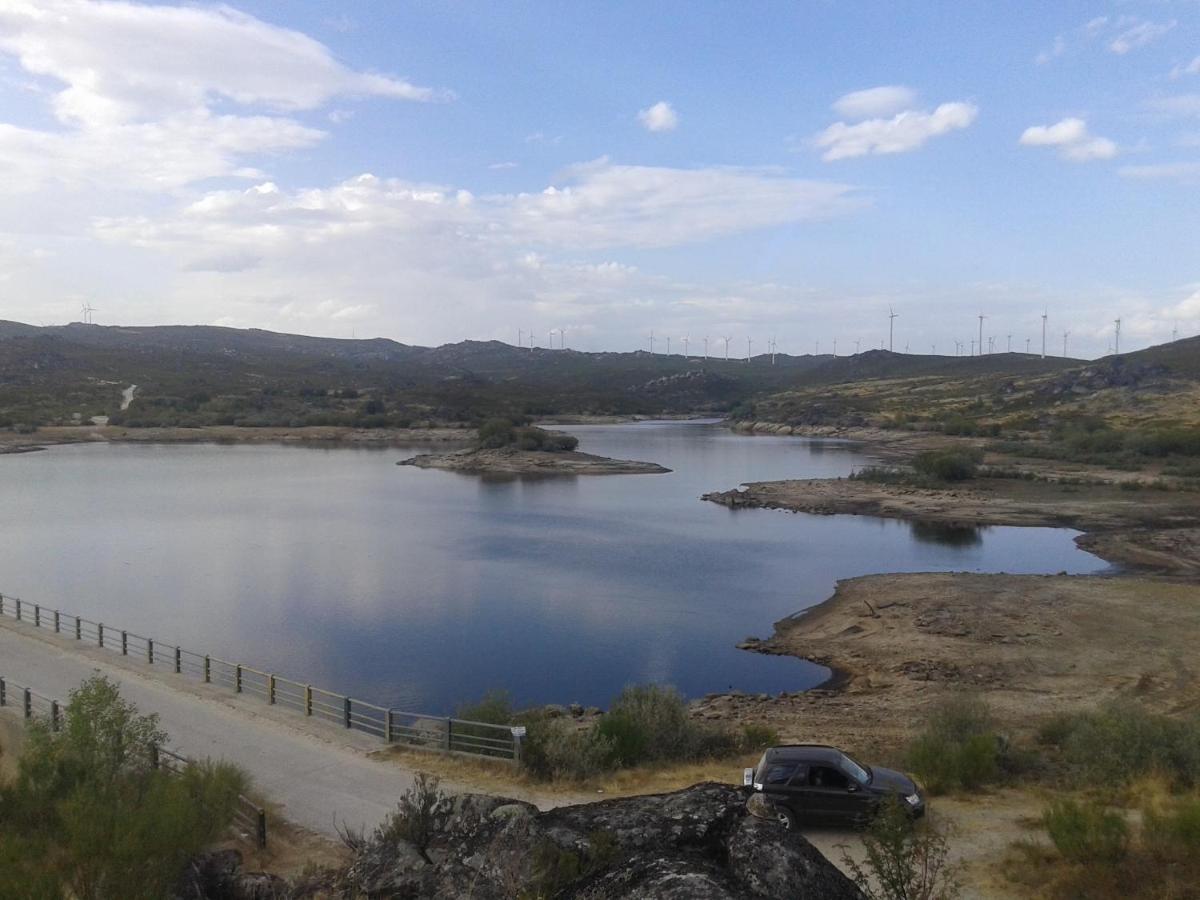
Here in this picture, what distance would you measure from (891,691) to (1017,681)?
10.4ft

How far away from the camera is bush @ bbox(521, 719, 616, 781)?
12.9 metres

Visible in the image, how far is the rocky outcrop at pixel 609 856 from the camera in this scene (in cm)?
567

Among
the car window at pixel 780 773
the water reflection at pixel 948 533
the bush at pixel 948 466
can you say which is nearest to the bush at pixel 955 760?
the car window at pixel 780 773

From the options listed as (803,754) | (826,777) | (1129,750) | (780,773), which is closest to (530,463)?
(1129,750)

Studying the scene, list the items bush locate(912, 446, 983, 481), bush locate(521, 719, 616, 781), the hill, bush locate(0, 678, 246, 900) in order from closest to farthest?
bush locate(0, 678, 246, 900) < bush locate(521, 719, 616, 781) < bush locate(912, 446, 983, 481) < the hill

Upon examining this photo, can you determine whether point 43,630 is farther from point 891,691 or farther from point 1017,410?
point 1017,410

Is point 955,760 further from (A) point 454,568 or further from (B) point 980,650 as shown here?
(A) point 454,568

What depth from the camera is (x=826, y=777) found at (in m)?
10.8

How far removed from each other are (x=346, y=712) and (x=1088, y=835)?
1123 centimetres


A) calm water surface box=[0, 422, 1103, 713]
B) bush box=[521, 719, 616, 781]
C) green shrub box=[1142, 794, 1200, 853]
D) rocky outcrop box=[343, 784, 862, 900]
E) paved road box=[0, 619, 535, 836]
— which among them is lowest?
calm water surface box=[0, 422, 1103, 713]

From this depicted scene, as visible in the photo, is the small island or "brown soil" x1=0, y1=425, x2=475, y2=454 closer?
the small island

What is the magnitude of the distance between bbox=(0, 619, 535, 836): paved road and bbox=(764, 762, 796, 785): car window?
4.69 meters

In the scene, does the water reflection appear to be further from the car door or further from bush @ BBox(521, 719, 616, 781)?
the car door

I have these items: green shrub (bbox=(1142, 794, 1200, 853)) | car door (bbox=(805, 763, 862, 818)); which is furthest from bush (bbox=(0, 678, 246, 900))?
green shrub (bbox=(1142, 794, 1200, 853))
